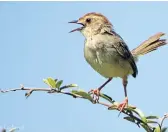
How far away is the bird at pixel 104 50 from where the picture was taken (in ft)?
13.7

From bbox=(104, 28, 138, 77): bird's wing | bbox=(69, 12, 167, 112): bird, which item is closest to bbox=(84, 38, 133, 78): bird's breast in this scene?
bbox=(69, 12, 167, 112): bird

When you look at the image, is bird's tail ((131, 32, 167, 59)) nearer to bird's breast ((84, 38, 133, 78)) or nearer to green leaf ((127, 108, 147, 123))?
bird's breast ((84, 38, 133, 78))

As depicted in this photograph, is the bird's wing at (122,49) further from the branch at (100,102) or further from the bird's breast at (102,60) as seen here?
the branch at (100,102)

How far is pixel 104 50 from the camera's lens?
4258 millimetres

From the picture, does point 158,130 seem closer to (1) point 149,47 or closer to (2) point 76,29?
(2) point 76,29

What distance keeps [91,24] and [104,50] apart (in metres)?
0.46

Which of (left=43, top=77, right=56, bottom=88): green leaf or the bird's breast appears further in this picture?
the bird's breast

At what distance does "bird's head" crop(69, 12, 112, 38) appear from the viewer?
176 inches

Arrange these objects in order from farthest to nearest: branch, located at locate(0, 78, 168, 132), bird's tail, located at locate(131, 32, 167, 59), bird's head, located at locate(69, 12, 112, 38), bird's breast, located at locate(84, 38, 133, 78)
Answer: bird's tail, located at locate(131, 32, 167, 59), bird's head, located at locate(69, 12, 112, 38), bird's breast, located at locate(84, 38, 133, 78), branch, located at locate(0, 78, 168, 132)

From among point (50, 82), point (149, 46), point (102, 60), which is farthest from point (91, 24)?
point (50, 82)

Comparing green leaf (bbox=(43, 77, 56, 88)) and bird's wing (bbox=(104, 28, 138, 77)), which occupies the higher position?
bird's wing (bbox=(104, 28, 138, 77))

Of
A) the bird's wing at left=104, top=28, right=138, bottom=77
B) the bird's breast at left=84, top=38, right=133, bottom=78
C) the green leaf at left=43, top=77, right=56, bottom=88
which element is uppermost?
the bird's wing at left=104, top=28, right=138, bottom=77

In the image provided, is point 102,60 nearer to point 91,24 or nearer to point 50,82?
point 91,24

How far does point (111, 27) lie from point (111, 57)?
67cm
